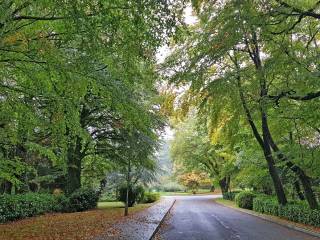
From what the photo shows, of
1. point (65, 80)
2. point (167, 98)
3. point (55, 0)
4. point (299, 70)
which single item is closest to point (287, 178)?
point (167, 98)

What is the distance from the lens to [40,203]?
21.5 m

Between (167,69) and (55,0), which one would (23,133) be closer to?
(167,69)

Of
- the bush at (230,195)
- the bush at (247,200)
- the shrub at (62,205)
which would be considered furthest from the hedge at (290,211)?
the bush at (230,195)

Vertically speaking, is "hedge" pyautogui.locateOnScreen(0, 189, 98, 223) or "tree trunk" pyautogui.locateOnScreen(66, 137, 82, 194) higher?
"tree trunk" pyautogui.locateOnScreen(66, 137, 82, 194)

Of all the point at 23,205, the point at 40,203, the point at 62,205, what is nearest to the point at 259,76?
the point at 23,205

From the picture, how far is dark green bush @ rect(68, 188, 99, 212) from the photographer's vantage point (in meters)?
24.0

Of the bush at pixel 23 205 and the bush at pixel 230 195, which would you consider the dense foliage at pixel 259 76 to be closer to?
the bush at pixel 23 205

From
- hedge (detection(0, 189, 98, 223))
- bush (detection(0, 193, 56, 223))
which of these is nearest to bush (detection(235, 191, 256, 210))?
hedge (detection(0, 189, 98, 223))

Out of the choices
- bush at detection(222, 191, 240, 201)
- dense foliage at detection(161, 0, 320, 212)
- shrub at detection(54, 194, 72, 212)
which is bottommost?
shrub at detection(54, 194, 72, 212)

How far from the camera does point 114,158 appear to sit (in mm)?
27281

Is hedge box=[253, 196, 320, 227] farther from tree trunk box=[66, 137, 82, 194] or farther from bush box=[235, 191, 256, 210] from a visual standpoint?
tree trunk box=[66, 137, 82, 194]

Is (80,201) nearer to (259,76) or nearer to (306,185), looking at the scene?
(306,185)

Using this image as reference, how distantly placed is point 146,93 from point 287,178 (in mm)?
11638

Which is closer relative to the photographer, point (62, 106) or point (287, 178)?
point (62, 106)
